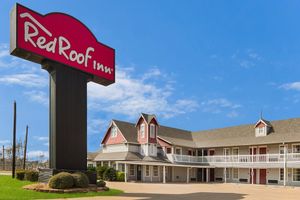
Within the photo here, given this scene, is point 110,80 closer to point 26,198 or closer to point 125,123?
point 26,198

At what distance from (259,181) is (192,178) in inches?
356

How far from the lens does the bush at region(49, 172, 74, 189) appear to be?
1983 centimetres

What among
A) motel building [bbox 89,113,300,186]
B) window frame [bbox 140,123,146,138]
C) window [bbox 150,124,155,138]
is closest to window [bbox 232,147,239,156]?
motel building [bbox 89,113,300,186]

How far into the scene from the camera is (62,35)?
883 inches

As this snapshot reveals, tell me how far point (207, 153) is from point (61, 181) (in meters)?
31.4

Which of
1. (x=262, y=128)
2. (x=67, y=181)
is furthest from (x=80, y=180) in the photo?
(x=262, y=128)

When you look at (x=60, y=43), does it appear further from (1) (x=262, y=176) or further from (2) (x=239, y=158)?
(1) (x=262, y=176)

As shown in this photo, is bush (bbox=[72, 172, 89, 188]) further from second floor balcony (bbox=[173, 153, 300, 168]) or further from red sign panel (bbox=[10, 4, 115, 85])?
second floor balcony (bbox=[173, 153, 300, 168])

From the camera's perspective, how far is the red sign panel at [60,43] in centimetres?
1992

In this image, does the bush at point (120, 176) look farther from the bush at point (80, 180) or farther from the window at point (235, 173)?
the bush at point (80, 180)

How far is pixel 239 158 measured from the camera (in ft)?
139

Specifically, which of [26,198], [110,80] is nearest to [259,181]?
[110,80]

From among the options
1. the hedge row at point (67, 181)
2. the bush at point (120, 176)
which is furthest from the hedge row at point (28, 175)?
the bush at point (120, 176)

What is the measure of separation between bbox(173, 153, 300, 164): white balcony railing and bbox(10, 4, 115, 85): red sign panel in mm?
21230
